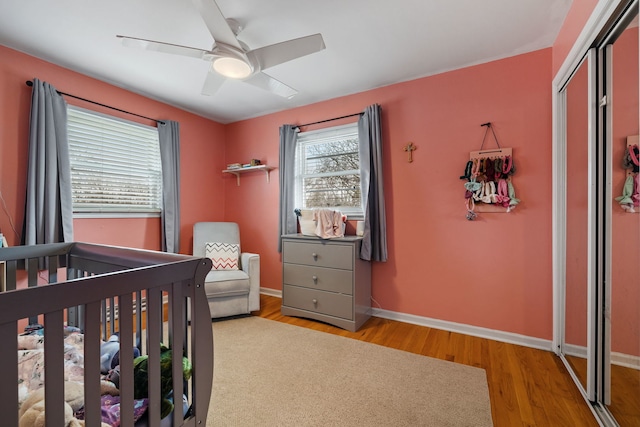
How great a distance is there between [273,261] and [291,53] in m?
2.46

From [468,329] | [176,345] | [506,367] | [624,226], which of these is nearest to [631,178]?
[624,226]

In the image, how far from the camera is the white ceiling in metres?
1.70

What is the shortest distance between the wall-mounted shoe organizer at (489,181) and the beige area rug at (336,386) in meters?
1.26

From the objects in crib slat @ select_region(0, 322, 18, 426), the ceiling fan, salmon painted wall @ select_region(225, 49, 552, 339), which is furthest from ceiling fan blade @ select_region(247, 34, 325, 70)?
crib slat @ select_region(0, 322, 18, 426)

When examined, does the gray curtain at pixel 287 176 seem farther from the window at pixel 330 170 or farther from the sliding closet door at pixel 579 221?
the sliding closet door at pixel 579 221

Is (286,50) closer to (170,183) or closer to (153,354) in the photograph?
(153,354)

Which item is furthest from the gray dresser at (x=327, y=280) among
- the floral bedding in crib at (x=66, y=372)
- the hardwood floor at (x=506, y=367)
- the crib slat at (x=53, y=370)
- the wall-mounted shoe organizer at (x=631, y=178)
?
the crib slat at (x=53, y=370)

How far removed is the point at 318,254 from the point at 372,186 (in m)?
0.86

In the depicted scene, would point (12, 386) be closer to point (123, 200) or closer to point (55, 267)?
point (55, 267)

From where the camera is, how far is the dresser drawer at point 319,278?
251cm

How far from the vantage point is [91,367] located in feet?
2.40

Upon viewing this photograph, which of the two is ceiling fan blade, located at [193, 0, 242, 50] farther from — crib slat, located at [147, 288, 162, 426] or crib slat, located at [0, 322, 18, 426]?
crib slat, located at [0, 322, 18, 426]

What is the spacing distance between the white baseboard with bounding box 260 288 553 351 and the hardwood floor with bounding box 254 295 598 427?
5 cm

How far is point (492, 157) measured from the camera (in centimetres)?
224
